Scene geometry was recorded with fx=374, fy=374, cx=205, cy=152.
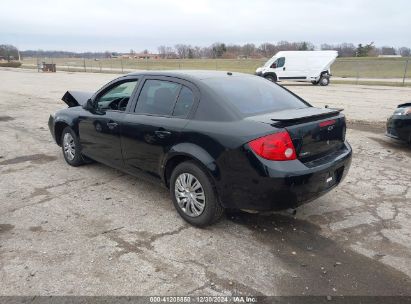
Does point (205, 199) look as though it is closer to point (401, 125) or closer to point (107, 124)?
point (107, 124)

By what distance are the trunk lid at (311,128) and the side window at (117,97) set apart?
1.93 m

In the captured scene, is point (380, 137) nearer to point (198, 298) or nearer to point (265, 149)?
point (265, 149)

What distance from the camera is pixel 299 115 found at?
372cm

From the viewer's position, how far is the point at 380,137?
8.32m

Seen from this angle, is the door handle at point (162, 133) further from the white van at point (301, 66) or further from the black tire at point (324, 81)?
the black tire at point (324, 81)

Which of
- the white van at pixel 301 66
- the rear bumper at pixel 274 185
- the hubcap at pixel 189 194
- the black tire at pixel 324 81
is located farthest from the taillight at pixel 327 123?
the black tire at pixel 324 81

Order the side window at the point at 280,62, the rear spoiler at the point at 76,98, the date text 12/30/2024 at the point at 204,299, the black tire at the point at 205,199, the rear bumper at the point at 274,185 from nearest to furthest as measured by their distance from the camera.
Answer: the date text 12/30/2024 at the point at 204,299 < the rear bumper at the point at 274,185 < the black tire at the point at 205,199 < the rear spoiler at the point at 76,98 < the side window at the point at 280,62

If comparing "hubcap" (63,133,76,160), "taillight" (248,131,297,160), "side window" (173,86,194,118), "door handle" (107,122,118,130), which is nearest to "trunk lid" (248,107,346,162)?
"taillight" (248,131,297,160)

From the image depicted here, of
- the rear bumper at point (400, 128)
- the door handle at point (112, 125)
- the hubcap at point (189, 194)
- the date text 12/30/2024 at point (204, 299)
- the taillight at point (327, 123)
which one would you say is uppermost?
the taillight at point (327, 123)

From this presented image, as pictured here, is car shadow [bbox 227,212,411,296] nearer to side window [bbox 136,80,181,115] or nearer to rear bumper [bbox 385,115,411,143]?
side window [bbox 136,80,181,115]

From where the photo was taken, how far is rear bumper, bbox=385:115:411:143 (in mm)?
6883

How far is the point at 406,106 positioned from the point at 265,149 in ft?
17.1

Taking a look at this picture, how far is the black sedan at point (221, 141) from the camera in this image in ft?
11.2

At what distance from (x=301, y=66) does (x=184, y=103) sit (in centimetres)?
2304
